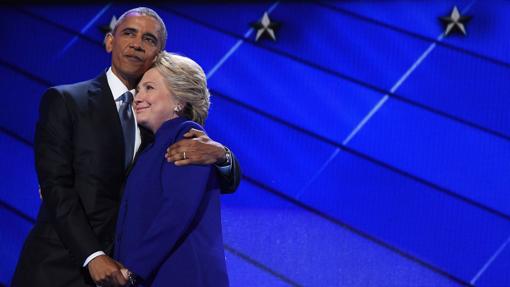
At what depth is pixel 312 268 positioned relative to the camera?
3.29 meters

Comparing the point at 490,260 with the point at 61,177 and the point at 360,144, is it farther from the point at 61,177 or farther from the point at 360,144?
the point at 61,177

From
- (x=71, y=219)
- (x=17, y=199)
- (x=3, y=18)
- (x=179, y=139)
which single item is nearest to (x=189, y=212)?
(x=179, y=139)

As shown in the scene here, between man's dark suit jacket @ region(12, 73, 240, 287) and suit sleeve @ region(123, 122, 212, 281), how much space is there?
159 millimetres

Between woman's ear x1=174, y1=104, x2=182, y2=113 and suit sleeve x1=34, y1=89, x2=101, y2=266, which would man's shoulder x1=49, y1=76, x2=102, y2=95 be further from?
woman's ear x1=174, y1=104, x2=182, y2=113

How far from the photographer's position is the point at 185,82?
1.91 meters

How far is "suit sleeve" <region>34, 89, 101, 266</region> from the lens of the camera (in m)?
1.86

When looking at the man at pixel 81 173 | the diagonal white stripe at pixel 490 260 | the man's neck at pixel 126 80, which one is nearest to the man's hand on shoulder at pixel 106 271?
the man at pixel 81 173

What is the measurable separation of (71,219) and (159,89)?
15.0 inches

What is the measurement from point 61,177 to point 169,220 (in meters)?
0.33

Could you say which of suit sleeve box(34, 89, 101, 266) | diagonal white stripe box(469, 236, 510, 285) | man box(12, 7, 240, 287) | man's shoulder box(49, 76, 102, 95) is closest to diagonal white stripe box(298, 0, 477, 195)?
diagonal white stripe box(469, 236, 510, 285)

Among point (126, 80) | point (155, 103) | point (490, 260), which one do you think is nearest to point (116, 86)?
point (126, 80)

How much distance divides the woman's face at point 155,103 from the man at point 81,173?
0.09 meters

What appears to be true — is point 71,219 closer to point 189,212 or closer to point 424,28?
point 189,212

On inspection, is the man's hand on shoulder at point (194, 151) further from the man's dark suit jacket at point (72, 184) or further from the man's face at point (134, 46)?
the man's face at point (134, 46)
